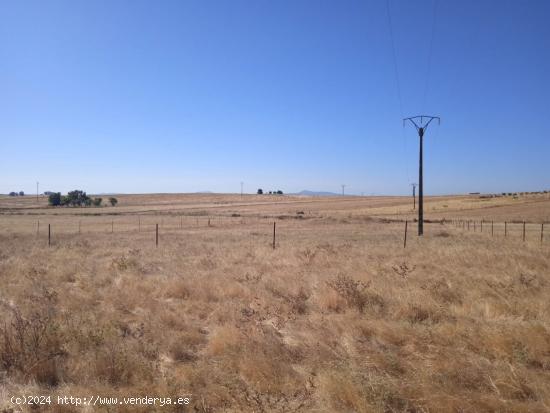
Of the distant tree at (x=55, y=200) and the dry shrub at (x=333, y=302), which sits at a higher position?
the distant tree at (x=55, y=200)

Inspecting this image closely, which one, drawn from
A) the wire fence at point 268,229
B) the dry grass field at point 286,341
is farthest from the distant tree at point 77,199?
the dry grass field at point 286,341

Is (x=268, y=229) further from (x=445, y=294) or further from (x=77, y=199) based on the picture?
(x=77, y=199)

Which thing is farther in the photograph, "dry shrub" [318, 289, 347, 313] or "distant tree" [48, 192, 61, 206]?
"distant tree" [48, 192, 61, 206]

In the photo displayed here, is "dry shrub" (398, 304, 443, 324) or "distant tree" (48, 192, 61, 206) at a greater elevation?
"distant tree" (48, 192, 61, 206)

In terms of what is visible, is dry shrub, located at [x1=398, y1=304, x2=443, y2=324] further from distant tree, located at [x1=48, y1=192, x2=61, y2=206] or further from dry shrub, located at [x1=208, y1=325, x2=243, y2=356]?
distant tree, located at [x1=48, y1=192, x2=61, y2=206]

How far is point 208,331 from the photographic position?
7203 millimetres

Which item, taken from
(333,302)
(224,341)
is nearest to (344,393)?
(224,341)

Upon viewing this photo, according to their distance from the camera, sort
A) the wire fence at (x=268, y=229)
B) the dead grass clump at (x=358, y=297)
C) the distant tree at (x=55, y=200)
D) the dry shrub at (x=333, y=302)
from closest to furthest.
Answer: the dead grass clump at (x=358, y=297)
the dry shrub at (x=333, y=302)
the wire fence at (x=268, y=229)
the distant tree at (x=55, y=200)

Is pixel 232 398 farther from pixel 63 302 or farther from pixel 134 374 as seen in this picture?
pixel 63 302

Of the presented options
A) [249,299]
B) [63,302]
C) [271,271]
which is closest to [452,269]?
[271,271]

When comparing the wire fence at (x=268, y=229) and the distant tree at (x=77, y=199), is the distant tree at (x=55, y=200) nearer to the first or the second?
the distant tree at (x=77, y=199)

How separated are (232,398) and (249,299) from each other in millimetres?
4630

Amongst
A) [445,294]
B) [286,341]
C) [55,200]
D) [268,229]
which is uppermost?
[55,200]

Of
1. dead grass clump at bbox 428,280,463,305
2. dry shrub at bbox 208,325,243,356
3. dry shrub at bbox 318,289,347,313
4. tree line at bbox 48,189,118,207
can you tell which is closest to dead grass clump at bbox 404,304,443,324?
dead grass clump at bbox 428,280,463,305
